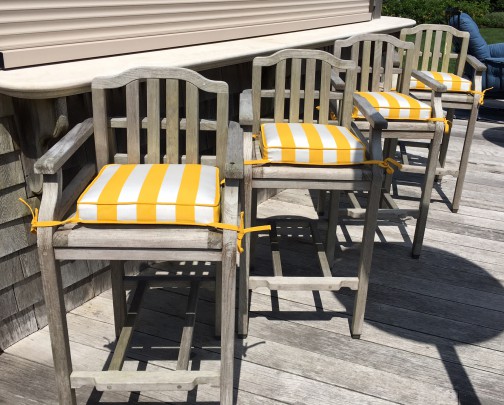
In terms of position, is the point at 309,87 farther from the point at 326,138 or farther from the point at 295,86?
the point at 326,138

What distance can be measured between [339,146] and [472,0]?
18.9 metres

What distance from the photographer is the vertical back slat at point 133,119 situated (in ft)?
6.71

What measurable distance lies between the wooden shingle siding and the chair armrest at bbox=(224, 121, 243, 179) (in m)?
0.92

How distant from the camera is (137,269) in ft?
9.94

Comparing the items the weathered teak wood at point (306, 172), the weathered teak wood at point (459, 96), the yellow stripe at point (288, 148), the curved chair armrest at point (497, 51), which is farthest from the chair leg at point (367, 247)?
the curved chair armrest at point (497, 51)

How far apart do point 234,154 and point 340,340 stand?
1161 millimetres

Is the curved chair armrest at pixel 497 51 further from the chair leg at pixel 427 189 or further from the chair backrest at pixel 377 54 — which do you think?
the chair leg at pixel 427 189

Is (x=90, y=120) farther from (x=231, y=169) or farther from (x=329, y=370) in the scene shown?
(x=329, y=370)

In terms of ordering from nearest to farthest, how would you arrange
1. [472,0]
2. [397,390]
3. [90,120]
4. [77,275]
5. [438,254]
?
1. [90,120]
2. [397,390]
3. [77,275]
4. [438,254]
5. [472,0]

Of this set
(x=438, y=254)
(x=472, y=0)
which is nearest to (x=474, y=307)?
(x=438, y=254)

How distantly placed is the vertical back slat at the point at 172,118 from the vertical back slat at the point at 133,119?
0.11 meters

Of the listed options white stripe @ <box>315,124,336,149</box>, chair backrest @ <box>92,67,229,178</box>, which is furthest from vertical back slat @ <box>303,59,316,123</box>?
chair backrest @ <box>92,67,229,178</box>

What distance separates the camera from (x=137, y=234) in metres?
1.71

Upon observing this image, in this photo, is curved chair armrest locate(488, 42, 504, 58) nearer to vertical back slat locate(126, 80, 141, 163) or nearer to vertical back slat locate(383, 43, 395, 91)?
vertical back slat locate(383, 43, 395, 91)
